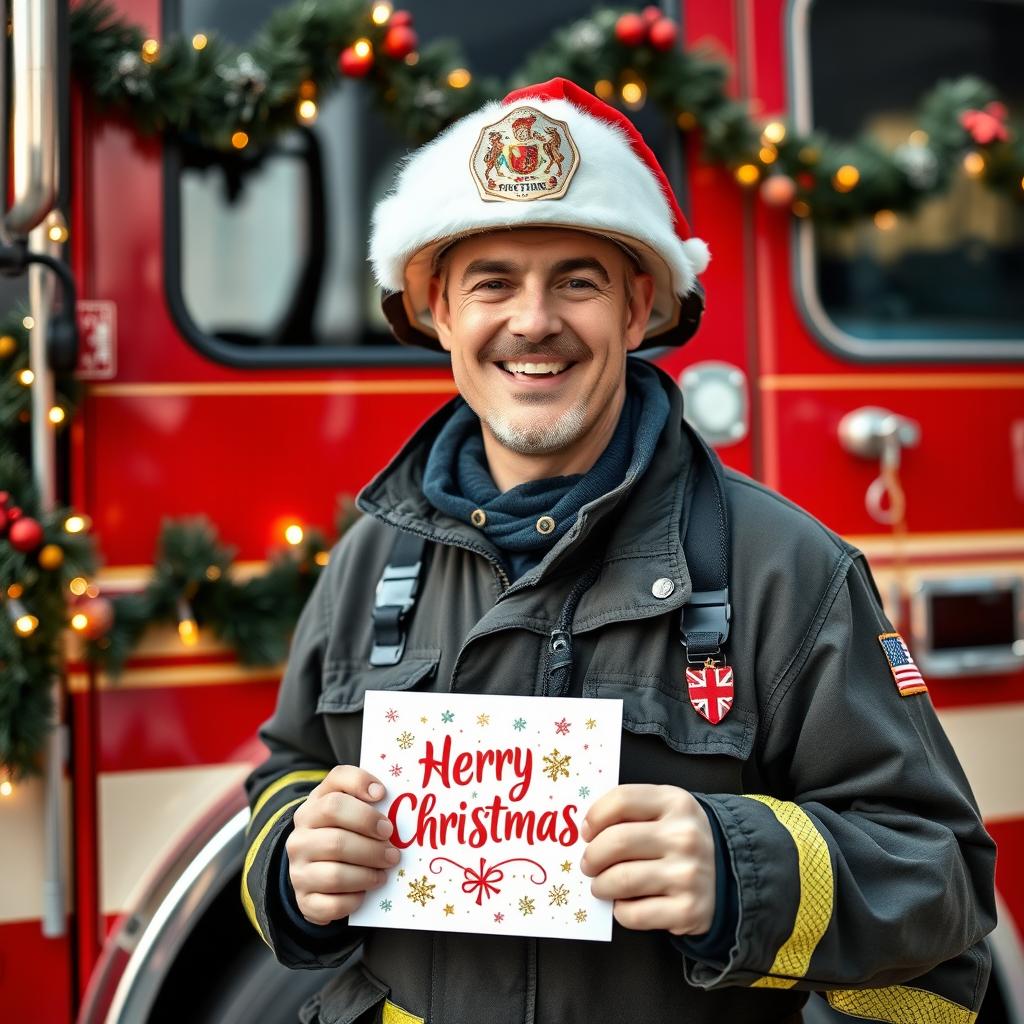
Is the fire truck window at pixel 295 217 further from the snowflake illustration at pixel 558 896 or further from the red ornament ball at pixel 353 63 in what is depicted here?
the snowflake illustration at pixel 558 896

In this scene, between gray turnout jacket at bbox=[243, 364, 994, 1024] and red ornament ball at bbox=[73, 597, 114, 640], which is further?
red ornament ball at bbox=[73, 597, 114, 640]

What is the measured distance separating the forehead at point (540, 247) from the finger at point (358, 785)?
67cm

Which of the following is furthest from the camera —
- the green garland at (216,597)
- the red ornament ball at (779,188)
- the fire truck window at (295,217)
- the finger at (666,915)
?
the red ornament ball at (779,188)

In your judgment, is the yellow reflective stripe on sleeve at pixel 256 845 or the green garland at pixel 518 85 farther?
the green garland at pixel 518 85

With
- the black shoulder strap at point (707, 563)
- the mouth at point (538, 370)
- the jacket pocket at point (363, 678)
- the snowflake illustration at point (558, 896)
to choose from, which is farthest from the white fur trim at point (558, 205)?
the snowflake illustration at point (558, 896)

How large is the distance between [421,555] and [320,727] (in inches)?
11.2

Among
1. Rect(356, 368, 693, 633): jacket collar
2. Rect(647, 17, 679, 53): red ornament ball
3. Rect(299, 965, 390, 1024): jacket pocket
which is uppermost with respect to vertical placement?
Rect(647, 17, 679, 53): red ornament ball

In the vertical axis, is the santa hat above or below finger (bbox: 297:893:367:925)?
above

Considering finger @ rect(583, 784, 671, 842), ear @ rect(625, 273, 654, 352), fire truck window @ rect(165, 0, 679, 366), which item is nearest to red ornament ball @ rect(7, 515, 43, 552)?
fire truck window @ rect(165, 0, 679, 366)

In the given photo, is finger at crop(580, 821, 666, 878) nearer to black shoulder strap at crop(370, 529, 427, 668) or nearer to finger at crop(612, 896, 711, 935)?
finger at crop(612, 896, 711, 935)

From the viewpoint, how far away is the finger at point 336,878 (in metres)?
1.34

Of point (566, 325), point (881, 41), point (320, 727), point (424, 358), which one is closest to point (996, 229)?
point (881, 41)

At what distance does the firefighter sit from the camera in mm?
1265

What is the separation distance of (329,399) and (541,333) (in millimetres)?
780
